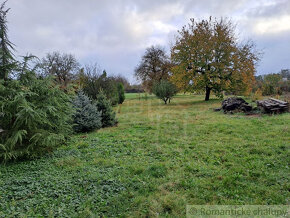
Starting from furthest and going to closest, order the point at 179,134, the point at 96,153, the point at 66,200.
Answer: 1. the point at 179,134
2. the point at 96,153
3. the point at 66,200

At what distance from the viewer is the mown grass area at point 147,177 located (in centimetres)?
213

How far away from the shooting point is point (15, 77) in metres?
3.77

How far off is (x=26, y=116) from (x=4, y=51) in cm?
165

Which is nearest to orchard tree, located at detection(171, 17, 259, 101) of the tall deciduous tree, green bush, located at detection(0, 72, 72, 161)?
green bush, located at detection(0, 72, 72, 161)

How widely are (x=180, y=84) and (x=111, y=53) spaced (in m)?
7.86

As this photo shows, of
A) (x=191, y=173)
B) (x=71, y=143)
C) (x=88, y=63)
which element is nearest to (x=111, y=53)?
(x=88, y=63)

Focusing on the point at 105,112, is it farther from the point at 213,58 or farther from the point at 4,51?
the point at 213,58

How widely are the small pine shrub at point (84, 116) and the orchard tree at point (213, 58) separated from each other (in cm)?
971

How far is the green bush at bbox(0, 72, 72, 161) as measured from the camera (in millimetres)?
3354

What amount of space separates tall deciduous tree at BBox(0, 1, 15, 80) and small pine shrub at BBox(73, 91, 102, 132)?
8.15ft

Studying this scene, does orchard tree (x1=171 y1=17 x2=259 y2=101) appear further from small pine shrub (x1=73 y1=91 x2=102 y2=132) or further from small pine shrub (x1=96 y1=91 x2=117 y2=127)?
small pine shrub (x1=73 y1=91 x2=102 y2=132)

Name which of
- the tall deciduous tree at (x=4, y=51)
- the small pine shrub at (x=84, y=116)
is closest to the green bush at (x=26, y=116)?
the tall deciduous tree at (x=4, y=51)

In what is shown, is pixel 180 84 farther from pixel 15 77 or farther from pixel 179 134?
pixel 15 77

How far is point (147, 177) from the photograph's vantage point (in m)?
2.81
